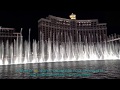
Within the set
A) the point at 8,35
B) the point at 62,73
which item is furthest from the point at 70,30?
the point at 62,73

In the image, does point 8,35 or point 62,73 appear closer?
point 62,73

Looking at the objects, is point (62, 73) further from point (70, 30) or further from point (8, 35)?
point (70, 30)

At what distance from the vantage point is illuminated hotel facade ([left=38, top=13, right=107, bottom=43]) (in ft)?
260

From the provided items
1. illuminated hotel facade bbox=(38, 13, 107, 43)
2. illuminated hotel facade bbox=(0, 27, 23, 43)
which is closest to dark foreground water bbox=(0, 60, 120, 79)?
illuminated hotel facade bbox=(38, 13, 107, 43)

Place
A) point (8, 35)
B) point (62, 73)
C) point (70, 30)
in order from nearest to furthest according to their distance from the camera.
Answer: point (62, 73) < point (8, 35) < point (70, 30)

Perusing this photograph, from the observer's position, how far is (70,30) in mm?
93938

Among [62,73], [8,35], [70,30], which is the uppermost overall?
[70,30]

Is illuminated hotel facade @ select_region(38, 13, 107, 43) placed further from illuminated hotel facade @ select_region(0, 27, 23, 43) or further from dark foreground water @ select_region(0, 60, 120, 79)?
dark foreground water @ select_region(0, 60, 120, 79)

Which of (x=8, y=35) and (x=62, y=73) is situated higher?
(x=8, y=35)

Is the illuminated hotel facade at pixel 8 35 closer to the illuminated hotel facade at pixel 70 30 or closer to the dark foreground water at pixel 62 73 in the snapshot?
the illuminated hotel facade at pixel 70 30

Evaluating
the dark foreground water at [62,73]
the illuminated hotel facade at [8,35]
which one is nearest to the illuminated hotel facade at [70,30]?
the illuminated hotel facade at [8,35]

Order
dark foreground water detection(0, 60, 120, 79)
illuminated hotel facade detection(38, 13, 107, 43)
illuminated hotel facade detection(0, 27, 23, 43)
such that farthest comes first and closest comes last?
illuminated hotel facade detection(0, 27, 23, 43) → illuminated hotel facade detection(38, 13, 107, 43) → dark foreground water detection(0, 60, 120, 79)

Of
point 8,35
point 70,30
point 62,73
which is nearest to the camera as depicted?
point 62,73

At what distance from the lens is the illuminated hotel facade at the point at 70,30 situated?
7938cm
